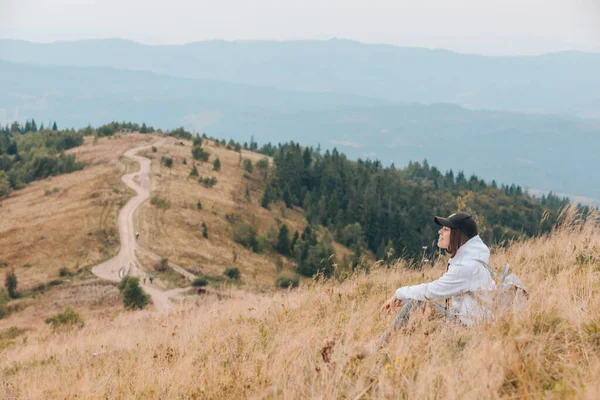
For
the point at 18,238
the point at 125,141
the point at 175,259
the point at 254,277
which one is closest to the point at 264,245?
the point at 254,277

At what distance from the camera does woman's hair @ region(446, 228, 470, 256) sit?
5.91 meters

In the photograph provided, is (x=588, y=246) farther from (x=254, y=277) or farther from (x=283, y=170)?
(x=283, y=170)

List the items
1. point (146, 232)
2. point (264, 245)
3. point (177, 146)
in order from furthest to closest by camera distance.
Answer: point (177, 146)
point (264, 245)
point (146, 232)

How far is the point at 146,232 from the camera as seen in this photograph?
2457 inches

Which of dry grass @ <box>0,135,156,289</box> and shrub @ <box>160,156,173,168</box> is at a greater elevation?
shrub @ <box>160,156,173,168</box>

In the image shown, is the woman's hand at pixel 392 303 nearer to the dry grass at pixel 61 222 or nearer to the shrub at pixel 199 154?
the dry grass at pixel 61 222

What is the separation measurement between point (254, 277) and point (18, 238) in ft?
93.0

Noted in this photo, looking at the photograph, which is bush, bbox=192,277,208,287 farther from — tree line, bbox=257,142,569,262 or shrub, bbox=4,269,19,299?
tree line, bbox=257,142,569,262

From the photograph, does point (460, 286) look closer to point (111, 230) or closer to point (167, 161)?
point (111, 230)

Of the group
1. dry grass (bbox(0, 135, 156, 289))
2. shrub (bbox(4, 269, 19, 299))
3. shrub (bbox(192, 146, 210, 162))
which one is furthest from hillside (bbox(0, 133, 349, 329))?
shrub (bbox(192, 146, 210, 162))

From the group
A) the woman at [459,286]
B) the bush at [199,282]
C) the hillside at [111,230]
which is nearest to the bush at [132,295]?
the hillside at [111,230]

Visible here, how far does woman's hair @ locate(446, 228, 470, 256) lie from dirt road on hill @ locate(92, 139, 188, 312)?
2858 cm

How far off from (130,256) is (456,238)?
177 ft

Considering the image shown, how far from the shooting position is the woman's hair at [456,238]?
5910 millimetres
